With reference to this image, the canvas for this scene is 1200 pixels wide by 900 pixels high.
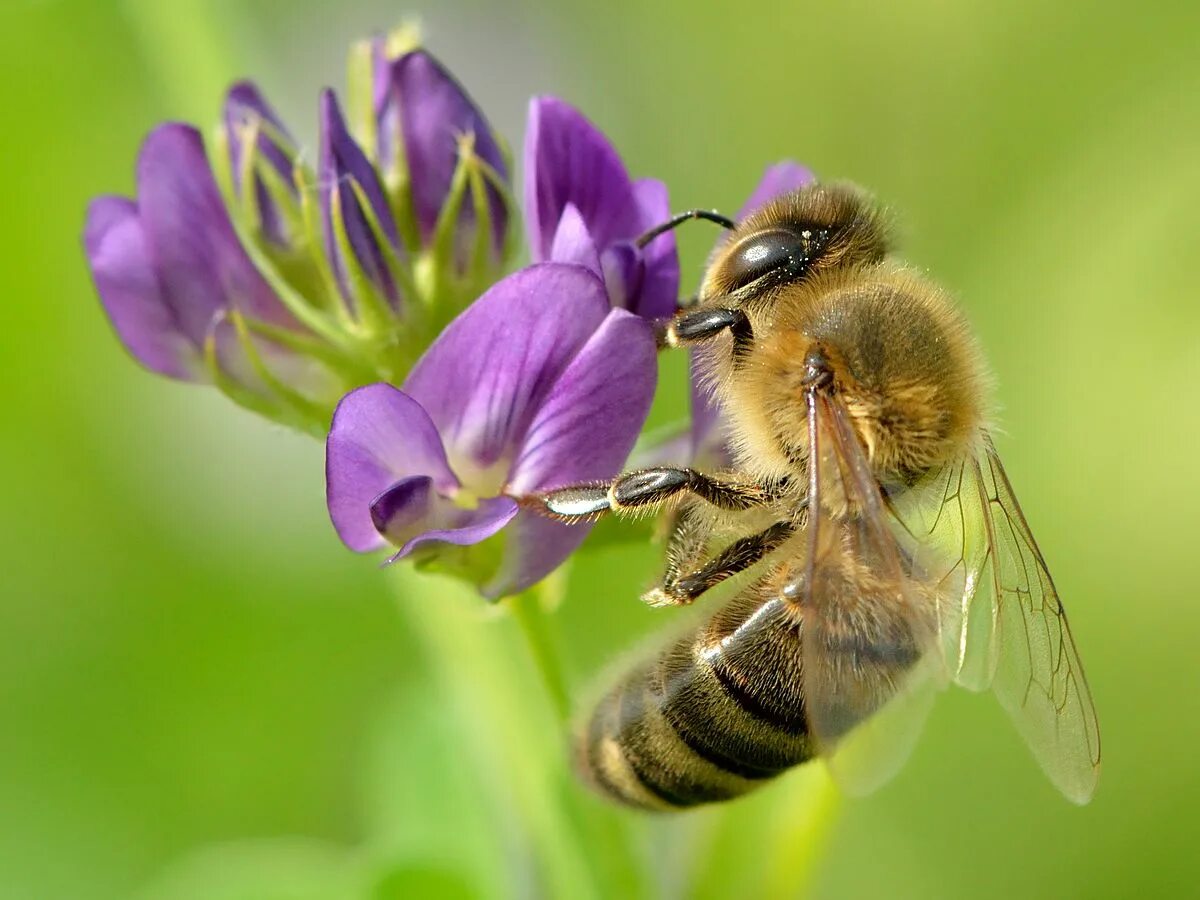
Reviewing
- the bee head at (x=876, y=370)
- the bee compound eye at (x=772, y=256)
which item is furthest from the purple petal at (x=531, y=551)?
the bee compound eye at (x=772, y=256)

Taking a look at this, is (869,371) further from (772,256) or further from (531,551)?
(531,551)

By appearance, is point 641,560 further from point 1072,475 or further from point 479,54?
point 479,54

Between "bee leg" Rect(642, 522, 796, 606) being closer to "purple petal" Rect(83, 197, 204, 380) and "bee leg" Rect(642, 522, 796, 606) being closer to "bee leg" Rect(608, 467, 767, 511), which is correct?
"bee leg" Rect(608, 467, 767, 511)

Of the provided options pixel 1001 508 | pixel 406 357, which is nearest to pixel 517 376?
pixel 406 357

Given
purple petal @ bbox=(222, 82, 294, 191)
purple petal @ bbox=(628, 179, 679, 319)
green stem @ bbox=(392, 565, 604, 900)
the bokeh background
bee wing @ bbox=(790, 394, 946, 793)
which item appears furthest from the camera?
the bokeh background

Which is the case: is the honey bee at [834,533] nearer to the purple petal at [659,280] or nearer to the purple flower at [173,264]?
the purple petal at [659,280]

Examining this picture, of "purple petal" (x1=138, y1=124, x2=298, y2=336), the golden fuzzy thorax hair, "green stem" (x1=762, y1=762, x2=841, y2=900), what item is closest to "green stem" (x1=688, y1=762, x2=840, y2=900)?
"green stem" (x1=762, y1=762, x2=841, y2=900)

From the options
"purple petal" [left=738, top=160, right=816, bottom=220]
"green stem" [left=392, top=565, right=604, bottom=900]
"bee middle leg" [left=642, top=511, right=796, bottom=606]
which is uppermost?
"purple petal" [left=738, top=160, right=816, bottom=220]
